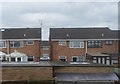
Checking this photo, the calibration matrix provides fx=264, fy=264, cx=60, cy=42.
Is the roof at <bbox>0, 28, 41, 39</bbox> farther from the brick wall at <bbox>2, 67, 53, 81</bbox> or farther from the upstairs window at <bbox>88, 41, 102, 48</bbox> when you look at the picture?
the brick wall at <bbox>2, 67, 53, 81</bbox>

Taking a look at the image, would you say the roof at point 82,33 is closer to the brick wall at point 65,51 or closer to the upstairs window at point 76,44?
the upstairs window at point 76,44

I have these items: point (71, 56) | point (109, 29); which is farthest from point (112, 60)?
point (109, 29)

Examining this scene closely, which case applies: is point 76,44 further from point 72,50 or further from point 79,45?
point 72,50

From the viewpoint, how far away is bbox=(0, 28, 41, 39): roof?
2833cm

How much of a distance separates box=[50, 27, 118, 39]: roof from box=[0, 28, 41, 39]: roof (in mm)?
1665

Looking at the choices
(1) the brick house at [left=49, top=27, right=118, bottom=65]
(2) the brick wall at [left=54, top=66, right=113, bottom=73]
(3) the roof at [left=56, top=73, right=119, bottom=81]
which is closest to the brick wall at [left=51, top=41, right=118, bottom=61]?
(1) the brick house at [left=49, top=27, right=118, bottom=65]

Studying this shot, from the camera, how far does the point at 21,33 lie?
28.9 m

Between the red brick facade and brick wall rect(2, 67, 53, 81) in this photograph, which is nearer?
brick wall rect(2, 67, 53, 81)

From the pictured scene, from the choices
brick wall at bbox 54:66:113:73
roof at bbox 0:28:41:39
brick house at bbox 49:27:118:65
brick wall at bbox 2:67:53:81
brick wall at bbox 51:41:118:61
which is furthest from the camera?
roof at bbox 0:28:41:39

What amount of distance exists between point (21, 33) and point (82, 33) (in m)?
6.69

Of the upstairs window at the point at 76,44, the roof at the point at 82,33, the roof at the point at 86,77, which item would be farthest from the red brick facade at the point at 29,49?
the roof at the point at 86,77

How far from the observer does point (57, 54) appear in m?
28.3

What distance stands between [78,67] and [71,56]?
14.5 m

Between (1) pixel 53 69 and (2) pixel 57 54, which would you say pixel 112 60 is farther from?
(1) pixel 53 69
